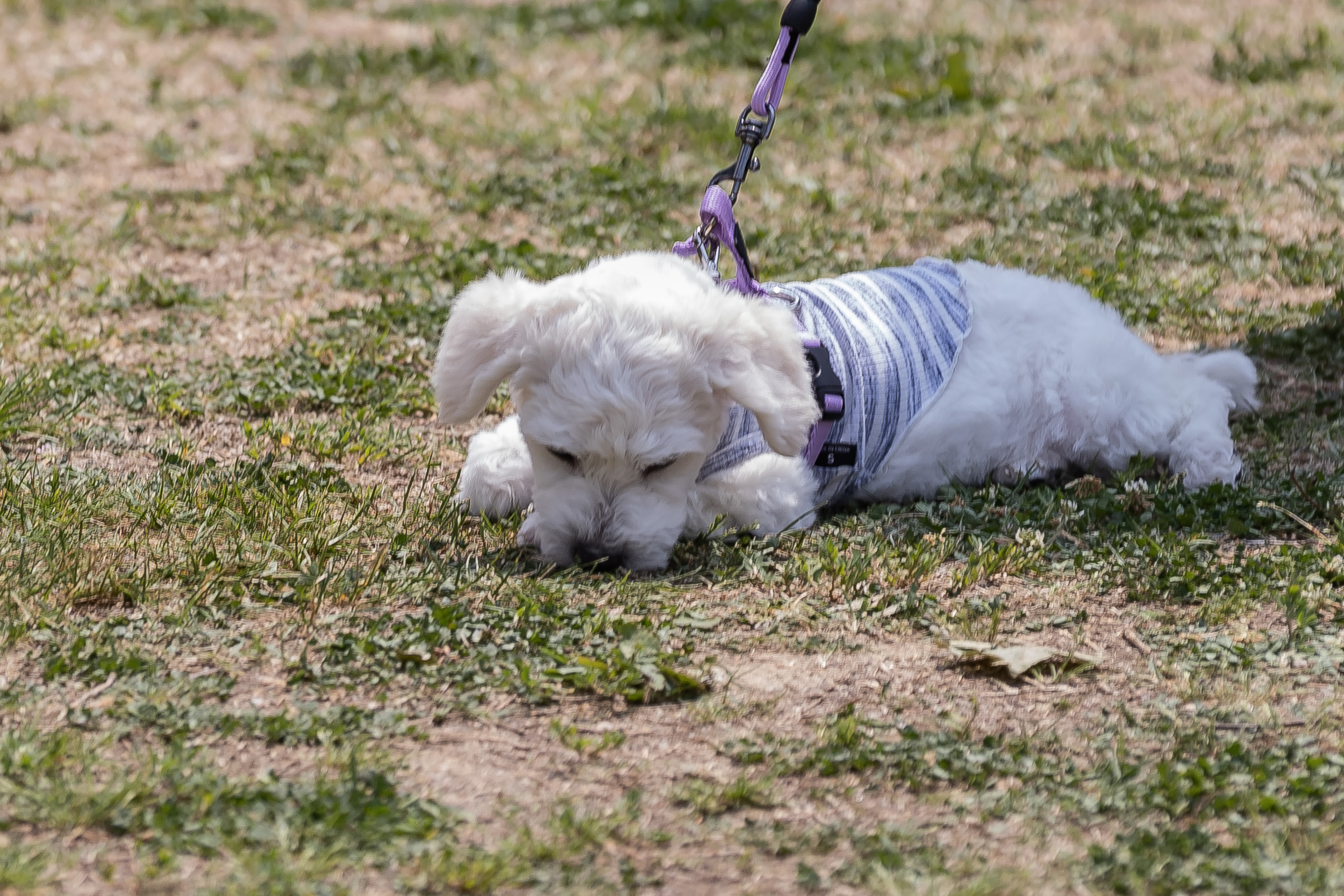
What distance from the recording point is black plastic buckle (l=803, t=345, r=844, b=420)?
183 inches

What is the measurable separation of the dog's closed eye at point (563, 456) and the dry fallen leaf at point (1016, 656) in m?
1.27

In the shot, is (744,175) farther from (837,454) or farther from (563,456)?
(563,456)

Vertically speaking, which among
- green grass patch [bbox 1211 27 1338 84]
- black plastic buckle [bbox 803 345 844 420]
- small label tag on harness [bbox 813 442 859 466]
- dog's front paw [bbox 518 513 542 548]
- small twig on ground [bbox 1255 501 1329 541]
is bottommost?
dog's front paw [bbox 518 513 542 548]

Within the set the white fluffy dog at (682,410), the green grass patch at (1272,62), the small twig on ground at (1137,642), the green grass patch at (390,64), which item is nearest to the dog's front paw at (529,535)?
the white fluffy dog at (682,410)

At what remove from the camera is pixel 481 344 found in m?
4.32

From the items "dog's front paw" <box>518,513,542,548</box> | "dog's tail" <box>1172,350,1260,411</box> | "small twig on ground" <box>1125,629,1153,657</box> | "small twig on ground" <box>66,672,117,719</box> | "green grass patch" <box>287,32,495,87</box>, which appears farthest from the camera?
"green grass patch" <box>287,32,495,87</box>

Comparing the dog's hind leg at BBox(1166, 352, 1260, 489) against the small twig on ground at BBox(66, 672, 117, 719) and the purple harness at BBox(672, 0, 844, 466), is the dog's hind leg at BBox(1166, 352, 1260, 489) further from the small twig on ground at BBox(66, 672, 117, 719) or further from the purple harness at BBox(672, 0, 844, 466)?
the small twig on ground at BBox(66, 672, 117, 719)

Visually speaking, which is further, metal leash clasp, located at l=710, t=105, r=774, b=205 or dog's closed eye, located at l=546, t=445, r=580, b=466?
metal leash clasp, located at l=710, t=105, r=774, b=205

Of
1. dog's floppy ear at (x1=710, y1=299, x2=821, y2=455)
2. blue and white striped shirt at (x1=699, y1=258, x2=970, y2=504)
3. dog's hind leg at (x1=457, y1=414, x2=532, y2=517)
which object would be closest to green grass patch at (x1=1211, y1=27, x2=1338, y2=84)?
blue and white striped shirt at (x1=699, y1=258, x2=970, y2=504)

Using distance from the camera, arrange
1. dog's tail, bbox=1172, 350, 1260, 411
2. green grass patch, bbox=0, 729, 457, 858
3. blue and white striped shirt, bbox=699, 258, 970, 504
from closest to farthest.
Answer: green grass patch, bbox=0, 729, 457, 858
blue and white striped shirt, bbox=699, 258, 970, 504
dog's tail, bbox=1172, 350, 1260, 411

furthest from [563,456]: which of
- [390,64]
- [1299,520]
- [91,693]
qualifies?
[390,64]

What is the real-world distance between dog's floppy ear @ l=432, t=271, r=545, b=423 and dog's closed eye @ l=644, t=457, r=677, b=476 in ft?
1.74

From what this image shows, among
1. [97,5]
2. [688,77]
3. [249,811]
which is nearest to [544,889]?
[249,811]

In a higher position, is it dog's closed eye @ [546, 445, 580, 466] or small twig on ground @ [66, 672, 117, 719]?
dog's closed eye @ [546, 445, 580, 466]
